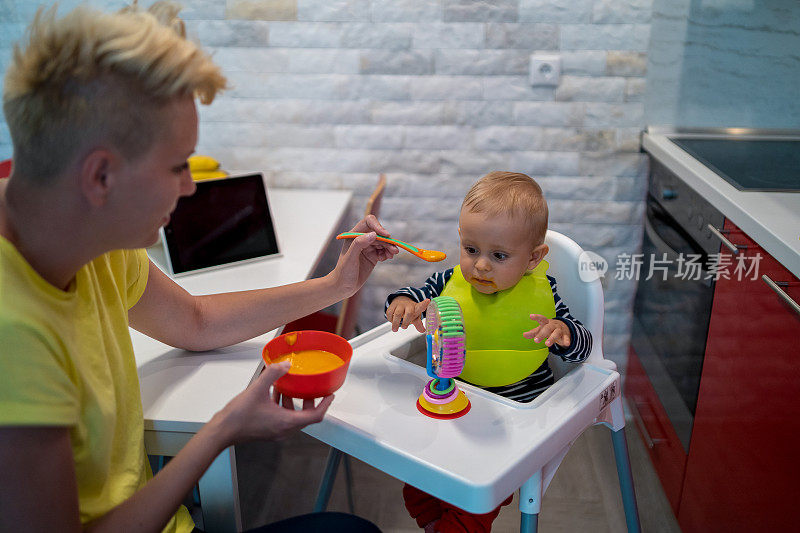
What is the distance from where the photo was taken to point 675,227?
1.95 m

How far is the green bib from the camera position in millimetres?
1240

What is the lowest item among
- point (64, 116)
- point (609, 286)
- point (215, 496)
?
point (609, 286)

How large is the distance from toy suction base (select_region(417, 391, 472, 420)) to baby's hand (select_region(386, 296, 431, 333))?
0.52 ft

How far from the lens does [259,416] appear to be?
2.91 ft

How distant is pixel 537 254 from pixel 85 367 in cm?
79

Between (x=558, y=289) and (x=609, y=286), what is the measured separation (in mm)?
1015

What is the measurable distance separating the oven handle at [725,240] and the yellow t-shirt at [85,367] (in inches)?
49.2

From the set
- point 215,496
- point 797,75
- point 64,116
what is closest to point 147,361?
point 215,496

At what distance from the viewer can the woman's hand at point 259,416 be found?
2.89 ft

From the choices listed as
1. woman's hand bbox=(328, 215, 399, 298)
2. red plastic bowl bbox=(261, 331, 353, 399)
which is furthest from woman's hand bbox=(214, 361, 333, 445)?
woman's hand bbox=(328, 215, 399, 298)

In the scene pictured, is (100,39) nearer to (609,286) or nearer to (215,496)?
(215,496)

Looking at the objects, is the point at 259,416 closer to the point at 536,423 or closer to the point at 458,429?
the point at 458,429

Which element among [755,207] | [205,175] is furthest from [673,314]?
[205,175]

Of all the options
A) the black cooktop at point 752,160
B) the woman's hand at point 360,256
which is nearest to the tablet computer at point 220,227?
the woman's hand at point 360,256
